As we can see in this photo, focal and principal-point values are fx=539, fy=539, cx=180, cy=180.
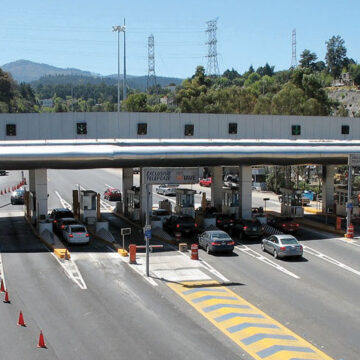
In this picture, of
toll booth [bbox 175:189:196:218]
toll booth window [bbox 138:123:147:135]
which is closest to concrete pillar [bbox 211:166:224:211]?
Result: toll booth [bbox 175:189:196:218]

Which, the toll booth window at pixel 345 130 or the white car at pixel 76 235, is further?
the toll booth window at pixel 345 130

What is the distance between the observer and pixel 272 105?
238 ft

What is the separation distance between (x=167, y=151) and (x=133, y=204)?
12.8 m

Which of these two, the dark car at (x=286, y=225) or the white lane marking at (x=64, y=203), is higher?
the dark car at (x=286, y=225)

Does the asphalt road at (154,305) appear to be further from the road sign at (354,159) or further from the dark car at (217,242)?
the road sign at (354,159)

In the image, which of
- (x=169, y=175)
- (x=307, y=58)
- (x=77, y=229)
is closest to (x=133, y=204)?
(x=77, y=229)

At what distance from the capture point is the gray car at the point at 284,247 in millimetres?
31109

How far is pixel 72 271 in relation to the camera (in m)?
28.5

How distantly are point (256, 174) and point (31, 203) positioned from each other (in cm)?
4101

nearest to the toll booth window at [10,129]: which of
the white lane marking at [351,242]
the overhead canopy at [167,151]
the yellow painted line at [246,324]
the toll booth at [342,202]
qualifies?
the overhead canopy at [167,151]

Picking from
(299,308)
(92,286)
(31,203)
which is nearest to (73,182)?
(31,203)

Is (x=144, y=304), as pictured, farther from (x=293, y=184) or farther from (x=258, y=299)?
(x=293, y=184)

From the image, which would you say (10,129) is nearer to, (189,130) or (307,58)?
(189,130)

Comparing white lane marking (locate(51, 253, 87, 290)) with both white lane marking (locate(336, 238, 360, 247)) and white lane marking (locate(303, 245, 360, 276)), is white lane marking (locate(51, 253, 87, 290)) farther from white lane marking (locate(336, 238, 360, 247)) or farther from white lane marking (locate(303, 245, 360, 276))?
white lane marking (locate(336, 238, 360, 247))
